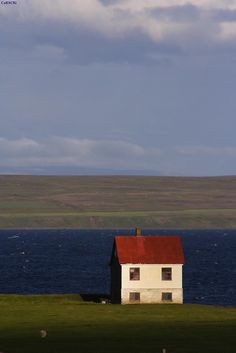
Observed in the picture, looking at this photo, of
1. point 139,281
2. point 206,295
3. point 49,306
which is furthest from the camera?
point 206,295

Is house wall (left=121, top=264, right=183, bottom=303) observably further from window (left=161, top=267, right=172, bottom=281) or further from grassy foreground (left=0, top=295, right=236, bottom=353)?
grassy foreground (left=0, top=295, right=236, bottom=353)

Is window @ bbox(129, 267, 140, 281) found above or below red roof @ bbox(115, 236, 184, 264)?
below

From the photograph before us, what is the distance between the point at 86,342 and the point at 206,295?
77997 millimetres

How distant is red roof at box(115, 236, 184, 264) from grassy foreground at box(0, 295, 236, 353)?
8.34 meters

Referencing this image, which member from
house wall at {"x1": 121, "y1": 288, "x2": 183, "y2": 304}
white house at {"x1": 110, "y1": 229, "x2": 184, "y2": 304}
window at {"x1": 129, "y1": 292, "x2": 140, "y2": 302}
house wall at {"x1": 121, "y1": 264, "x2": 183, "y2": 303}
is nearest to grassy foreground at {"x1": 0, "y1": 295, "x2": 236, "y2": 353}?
house wall at {"x1": 121, "y1": 288, "x2": 183, "y2": 304}

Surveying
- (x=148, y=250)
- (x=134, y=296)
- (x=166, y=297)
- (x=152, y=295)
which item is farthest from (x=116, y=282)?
(x=166, y=297)

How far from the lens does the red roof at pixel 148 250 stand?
11506 cm

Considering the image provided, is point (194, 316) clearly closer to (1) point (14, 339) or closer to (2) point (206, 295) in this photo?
(1) point (14, 339)

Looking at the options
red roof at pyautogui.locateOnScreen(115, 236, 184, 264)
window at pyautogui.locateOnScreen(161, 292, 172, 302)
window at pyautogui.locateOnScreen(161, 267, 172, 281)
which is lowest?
window at pyautogui.locateOnScreen(161, 292, 172, 302)

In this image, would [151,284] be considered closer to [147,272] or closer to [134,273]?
[147,272]

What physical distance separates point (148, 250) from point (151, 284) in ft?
13.9

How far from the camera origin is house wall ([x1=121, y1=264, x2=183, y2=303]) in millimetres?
113188

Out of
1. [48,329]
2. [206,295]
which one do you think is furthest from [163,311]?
[206,295]

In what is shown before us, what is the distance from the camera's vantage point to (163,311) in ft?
325
